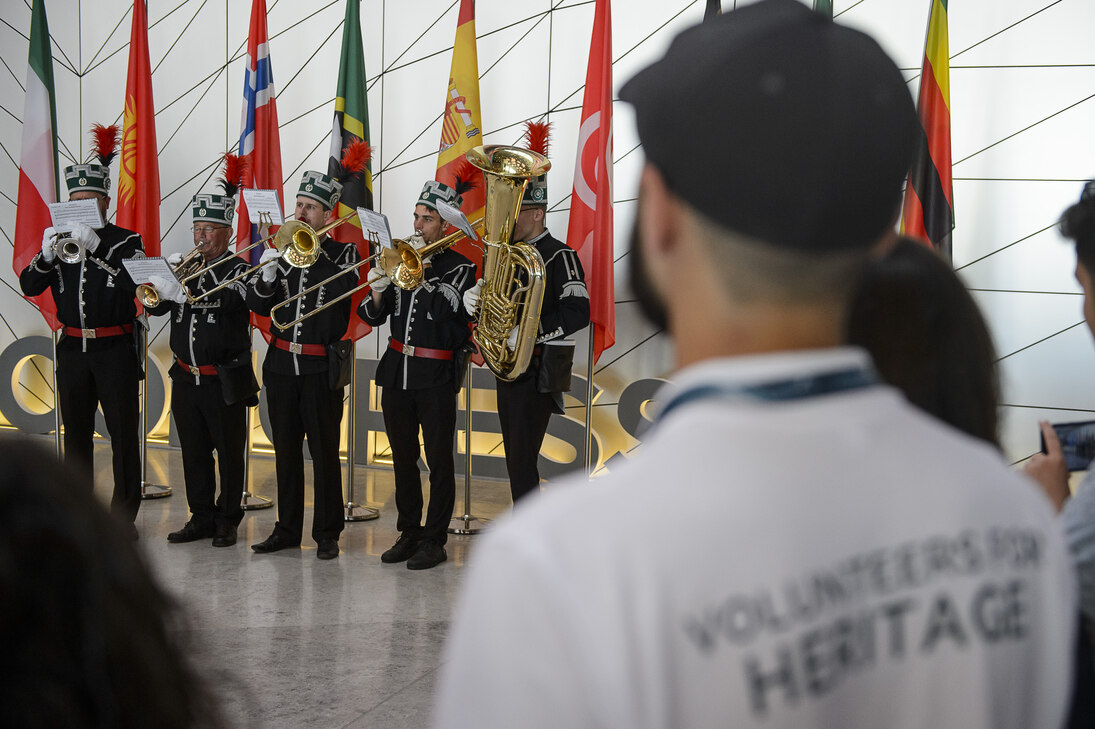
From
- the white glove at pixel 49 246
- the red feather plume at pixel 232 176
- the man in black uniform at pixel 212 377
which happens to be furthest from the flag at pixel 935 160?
the white glove at pixel 49 246

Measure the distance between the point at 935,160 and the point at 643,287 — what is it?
438 centimetres

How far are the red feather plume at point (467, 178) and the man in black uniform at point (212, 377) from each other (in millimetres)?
1111

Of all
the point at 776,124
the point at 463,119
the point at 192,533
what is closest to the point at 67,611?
the point at 776,124

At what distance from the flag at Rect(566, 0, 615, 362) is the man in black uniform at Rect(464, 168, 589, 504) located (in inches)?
18.0

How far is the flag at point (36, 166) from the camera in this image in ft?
18.3

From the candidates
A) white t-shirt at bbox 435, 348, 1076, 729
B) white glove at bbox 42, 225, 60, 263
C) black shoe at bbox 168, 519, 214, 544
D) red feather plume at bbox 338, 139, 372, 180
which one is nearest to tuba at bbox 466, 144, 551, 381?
red feather plume at bbox 338, 139, 372, 180

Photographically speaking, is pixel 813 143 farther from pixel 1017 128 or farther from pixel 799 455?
pixel 1017 128

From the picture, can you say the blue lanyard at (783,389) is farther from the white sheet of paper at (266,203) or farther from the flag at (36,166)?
the flag at (36,166)

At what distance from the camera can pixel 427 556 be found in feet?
14.5

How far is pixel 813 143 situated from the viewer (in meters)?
0.67

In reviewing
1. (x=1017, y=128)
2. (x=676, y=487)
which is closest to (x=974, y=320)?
(x=676, y=487)

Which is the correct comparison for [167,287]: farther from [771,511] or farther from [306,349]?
[771,511]

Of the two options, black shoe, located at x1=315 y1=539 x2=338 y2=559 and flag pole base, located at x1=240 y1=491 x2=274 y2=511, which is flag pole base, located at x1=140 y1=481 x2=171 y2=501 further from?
black shoe, located at x1=315 y1=539 x2=338 y2=559

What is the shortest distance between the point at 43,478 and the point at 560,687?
35cm
